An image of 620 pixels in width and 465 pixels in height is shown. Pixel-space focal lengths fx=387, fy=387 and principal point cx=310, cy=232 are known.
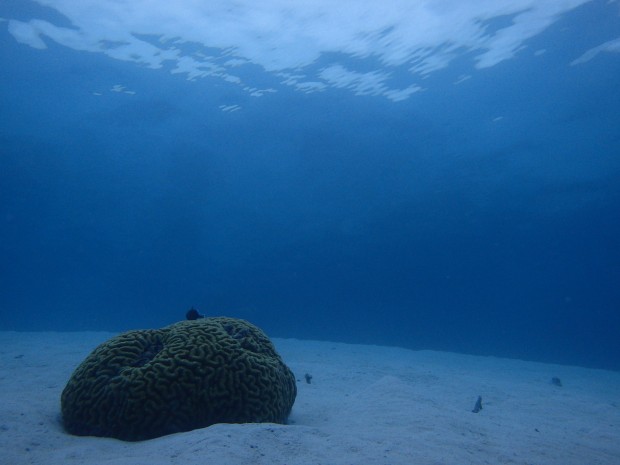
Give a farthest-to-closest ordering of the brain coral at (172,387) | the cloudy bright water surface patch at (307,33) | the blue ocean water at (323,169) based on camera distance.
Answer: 1. the blue ocean water at (323,169)
2. the cloudy bright water surface patch at (307,33)
3. the brain coral at (172,387)

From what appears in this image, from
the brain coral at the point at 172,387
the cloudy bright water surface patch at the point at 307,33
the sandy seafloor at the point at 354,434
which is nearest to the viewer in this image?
the sandy seafloor at the point at 354,434

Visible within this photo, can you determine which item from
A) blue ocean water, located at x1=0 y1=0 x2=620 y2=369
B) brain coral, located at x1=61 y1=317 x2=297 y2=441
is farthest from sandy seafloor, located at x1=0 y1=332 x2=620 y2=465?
blue ocean water, located at x1=0 y1=0 x2=620 y2=369

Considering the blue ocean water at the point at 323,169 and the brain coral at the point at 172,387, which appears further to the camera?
the blue ocean water at the point at 323,169

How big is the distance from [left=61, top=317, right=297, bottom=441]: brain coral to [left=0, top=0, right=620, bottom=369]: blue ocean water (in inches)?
697

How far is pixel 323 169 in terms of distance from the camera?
36812mm

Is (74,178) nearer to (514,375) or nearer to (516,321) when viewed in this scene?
(514,375)

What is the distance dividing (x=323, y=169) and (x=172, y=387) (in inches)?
1297

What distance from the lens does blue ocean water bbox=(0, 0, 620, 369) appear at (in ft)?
65.3

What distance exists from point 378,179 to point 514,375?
23506 mm

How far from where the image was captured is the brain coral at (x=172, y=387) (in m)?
4.82

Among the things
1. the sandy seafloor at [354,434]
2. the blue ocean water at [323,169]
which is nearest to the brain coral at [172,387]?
the sandy seafloor at [354,434]

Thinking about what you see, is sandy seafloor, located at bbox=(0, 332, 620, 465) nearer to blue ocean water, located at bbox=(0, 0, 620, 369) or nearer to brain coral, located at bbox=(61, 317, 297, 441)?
brain coral, located at bbox=(61, 317, 297, 441)

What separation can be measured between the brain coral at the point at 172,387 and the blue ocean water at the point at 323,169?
17.7 meters

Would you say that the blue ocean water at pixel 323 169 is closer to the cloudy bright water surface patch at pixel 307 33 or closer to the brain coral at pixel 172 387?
the cloudy bright water surface patch at pixel 307 33
